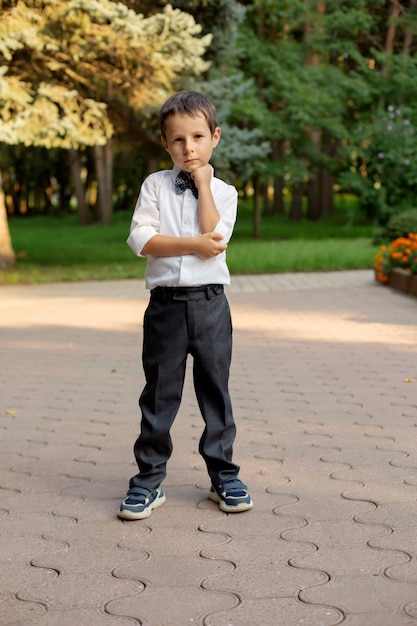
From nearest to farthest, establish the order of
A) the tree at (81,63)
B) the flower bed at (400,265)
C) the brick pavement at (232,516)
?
the brick pavement at (232,516)
the flower bed at (400,265)
the tree at (81,63)

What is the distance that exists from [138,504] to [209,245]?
1.10 metres

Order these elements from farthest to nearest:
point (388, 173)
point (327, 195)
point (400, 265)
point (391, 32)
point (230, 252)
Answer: point (327, 195), point (391, 32), point (388, 173), point (230, 252), point (400, 265)

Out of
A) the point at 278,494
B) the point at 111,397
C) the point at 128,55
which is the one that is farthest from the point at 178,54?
the point at 278,494

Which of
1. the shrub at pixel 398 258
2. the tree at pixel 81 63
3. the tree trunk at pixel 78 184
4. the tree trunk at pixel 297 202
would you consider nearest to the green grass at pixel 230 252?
the tree trunk at pixel 297 202

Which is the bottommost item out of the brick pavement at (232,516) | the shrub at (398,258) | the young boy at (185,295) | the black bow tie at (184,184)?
the brick pavement at (232,516)

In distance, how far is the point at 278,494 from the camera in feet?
14.0

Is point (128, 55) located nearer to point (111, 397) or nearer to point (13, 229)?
point (111, 397)

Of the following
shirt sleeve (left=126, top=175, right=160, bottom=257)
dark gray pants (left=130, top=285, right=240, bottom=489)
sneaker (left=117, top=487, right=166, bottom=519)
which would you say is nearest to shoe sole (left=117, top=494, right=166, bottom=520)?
sneaker (left=117, top=487, right=166, bottom=519)

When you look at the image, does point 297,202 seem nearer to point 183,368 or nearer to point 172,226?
point 183,368

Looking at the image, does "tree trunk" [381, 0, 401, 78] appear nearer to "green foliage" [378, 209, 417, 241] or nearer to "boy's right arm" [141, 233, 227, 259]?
"green foliage" [378, 209, 417, 241]

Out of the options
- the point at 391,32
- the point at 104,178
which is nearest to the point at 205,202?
the point at 391,32

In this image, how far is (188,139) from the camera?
3830 millimetres

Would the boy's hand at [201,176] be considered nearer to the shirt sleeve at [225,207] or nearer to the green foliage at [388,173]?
the shirt sleeve at [225,207]

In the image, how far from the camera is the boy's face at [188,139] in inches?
150
